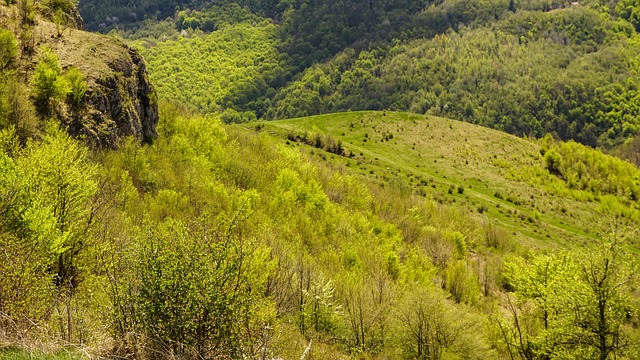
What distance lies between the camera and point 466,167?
102 meters

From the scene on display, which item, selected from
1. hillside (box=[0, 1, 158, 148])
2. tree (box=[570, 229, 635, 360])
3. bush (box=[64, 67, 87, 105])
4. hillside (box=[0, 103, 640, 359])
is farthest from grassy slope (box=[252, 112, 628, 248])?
bush (box=[64, 67, 87, 105])

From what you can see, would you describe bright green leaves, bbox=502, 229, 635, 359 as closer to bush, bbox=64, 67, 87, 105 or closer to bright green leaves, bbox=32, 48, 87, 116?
bright green leaves, bbox=32, 48, 87, 116

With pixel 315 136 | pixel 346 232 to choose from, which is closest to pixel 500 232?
pixel 346 232

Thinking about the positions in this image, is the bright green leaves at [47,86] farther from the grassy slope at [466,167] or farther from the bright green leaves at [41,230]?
the grassy slope at [466,167]

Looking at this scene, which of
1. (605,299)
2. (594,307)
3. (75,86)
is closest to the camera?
(605,299)

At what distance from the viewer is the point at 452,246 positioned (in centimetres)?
5772

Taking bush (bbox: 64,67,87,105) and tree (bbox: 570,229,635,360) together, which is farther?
bush (bbox: 64,67,87,105)

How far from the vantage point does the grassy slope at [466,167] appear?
81562 mm

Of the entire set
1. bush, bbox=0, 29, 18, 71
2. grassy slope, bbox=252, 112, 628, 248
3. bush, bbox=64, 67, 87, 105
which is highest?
bush, bbox=0, 29, 18, 71

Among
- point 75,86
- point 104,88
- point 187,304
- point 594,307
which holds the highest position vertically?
point 75,86

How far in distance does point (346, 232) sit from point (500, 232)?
108 feet

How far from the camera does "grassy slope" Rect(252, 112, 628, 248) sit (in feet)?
268

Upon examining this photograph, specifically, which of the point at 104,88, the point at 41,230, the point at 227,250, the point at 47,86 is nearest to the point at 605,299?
the point at 227,250

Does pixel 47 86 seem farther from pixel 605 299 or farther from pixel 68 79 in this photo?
pixel 605 299
